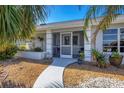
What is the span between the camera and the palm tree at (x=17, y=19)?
3637 millimetres

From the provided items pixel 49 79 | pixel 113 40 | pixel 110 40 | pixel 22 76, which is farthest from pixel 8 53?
pixel 113 40

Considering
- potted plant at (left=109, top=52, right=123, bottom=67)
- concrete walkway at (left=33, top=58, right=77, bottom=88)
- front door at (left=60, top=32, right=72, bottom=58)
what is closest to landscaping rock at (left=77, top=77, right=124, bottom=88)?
concrete walkway at (left=33, top=58, right=77, bottom=88)

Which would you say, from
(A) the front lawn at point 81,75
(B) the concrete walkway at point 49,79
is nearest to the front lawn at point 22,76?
(B) the concrete walkway at point 49,79

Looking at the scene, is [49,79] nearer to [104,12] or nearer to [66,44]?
[104,12]

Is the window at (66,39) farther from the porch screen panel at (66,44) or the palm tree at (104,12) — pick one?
the palm tree at (104,12)

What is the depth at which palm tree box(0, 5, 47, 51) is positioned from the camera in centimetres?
364

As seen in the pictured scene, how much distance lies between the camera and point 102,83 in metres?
8.46

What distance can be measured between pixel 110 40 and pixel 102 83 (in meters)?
5.97

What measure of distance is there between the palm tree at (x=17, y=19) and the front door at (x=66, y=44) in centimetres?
1191

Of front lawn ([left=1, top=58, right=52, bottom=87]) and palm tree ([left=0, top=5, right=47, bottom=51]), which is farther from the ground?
palm tree ([left=0, top=5, right=47, bottom=51])

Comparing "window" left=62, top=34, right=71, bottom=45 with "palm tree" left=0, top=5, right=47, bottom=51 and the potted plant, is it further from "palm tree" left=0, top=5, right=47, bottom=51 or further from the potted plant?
"palm tree" left=0, top=5, right=47, bottom=51
